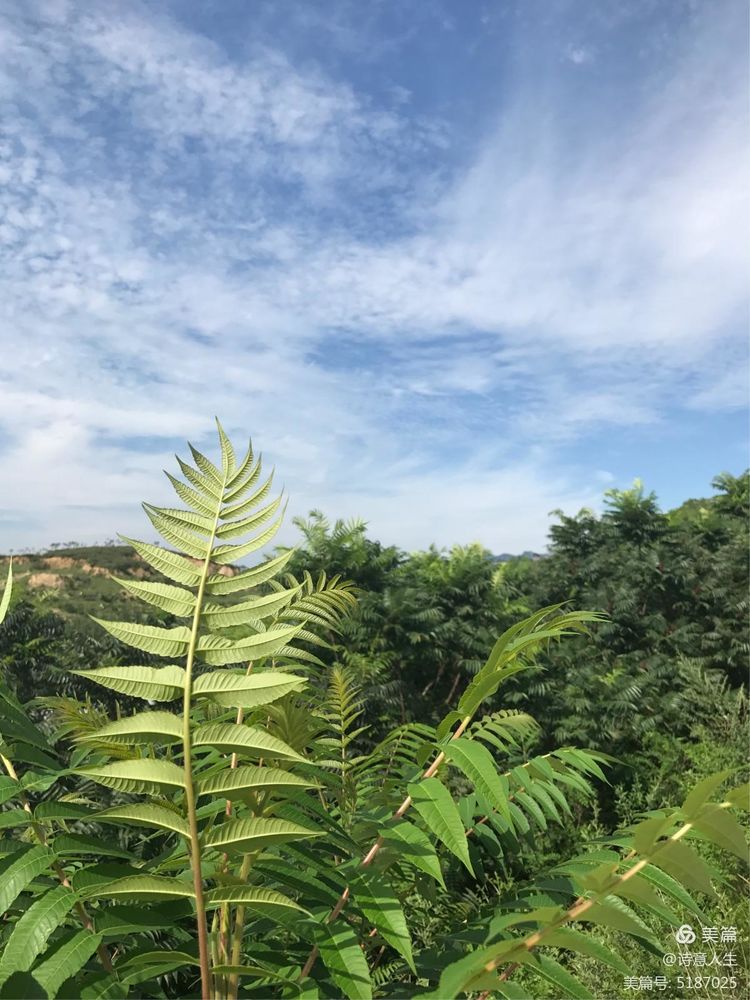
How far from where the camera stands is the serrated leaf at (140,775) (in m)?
0.94

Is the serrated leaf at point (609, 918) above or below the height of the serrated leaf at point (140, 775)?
below

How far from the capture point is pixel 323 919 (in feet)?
3.94

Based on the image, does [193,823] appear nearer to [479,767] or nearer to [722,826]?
[479,767]

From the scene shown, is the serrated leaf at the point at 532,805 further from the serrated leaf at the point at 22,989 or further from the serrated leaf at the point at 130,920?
the serrated leaf at the point at 22,989

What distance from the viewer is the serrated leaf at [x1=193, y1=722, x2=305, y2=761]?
92cm

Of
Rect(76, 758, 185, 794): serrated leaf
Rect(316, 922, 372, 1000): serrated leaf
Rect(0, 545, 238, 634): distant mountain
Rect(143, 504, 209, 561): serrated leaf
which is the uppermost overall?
Rect(0, 545, 238, 634): distant mountain

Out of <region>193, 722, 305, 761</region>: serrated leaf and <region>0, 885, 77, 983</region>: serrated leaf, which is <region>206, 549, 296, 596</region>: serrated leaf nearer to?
<region>193, 722, 305, 761</region>: serrated leaf

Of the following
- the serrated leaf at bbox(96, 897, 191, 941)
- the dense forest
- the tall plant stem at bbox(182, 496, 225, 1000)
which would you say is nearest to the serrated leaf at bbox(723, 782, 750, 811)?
the dense forest

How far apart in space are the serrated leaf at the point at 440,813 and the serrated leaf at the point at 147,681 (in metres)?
0.42

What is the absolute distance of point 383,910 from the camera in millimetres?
1057

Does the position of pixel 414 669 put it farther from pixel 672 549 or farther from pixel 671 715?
pixel 672 549

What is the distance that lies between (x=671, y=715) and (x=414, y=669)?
3589 millimetres

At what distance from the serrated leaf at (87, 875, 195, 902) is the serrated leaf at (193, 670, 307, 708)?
28 cm

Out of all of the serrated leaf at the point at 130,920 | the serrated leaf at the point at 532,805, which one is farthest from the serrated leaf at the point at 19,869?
the serrated leaf at the point at 532,805
